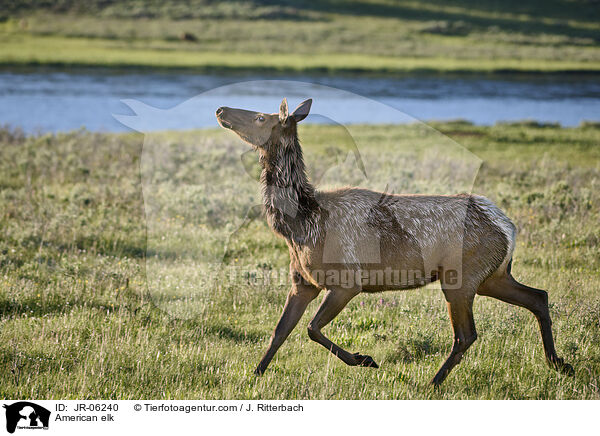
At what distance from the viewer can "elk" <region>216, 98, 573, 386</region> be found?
232 inches

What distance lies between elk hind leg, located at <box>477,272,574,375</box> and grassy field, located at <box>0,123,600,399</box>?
0.42 ft

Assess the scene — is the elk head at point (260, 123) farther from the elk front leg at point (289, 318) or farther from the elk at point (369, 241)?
the elk front leg at point (289, 318)

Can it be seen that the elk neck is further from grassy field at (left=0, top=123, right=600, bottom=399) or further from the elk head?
grassy field at (left=0, top=123, right=600, bottom=399)

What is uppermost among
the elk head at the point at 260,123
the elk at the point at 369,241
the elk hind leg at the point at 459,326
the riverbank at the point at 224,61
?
the riverbank at the point at 224,61

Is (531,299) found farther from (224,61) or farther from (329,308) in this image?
(224,61)

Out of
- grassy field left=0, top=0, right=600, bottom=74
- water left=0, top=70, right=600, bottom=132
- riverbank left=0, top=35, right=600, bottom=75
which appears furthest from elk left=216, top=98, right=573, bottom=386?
riverbank left=0, top=35, right=600, bottom=75

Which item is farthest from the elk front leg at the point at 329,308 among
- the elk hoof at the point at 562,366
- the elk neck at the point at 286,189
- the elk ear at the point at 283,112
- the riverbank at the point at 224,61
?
the riverbank at the point at 224,61

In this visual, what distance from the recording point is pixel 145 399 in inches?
224

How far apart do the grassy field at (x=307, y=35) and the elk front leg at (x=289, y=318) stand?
126 feet

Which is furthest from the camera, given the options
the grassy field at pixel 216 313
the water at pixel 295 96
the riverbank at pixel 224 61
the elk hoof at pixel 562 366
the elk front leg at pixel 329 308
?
the riverbank at pixel 224 61

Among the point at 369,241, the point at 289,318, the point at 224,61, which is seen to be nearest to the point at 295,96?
the point at 224,61

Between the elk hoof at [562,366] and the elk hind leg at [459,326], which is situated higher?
the elk hind leg at [459,326]
